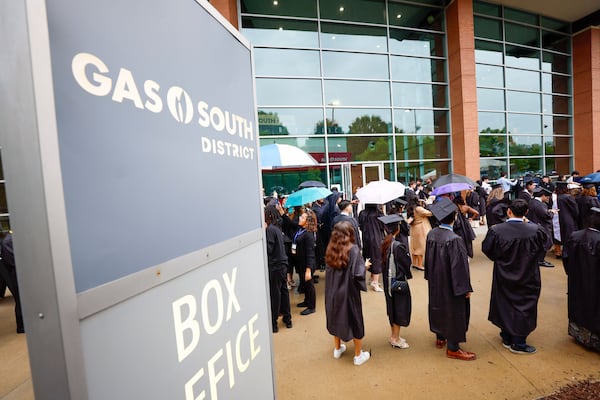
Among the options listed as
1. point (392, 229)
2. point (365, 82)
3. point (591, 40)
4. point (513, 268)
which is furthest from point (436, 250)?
point (591, 40)

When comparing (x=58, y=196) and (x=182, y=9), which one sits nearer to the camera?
(x=58, y=196)

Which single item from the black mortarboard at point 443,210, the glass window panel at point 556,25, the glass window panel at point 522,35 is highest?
the glass window panel at point 556,25

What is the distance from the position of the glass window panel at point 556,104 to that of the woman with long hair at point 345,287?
18.8 m

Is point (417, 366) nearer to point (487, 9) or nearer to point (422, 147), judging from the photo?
Result: point (422, 147)

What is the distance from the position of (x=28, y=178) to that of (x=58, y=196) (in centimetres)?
6

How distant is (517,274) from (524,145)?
15588 mm

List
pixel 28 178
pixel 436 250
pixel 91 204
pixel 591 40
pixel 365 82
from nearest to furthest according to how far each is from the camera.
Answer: pixel 28 178 → pixel 91 204 → pixel 436 250 → pixel 365 82 → pixel 591 40

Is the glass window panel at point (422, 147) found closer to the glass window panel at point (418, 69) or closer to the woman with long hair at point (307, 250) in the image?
the glass window panel at point (418, 69)

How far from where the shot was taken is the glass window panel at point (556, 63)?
16.8 metres

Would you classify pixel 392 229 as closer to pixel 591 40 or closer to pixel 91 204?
pixel 91 204

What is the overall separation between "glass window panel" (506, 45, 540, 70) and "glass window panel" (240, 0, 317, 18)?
34.6ft

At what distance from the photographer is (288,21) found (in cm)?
1272

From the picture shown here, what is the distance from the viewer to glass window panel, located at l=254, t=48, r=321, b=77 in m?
12.5

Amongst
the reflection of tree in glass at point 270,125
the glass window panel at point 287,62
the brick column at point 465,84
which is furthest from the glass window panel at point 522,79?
the reflection of tree in glass at point 270,125
